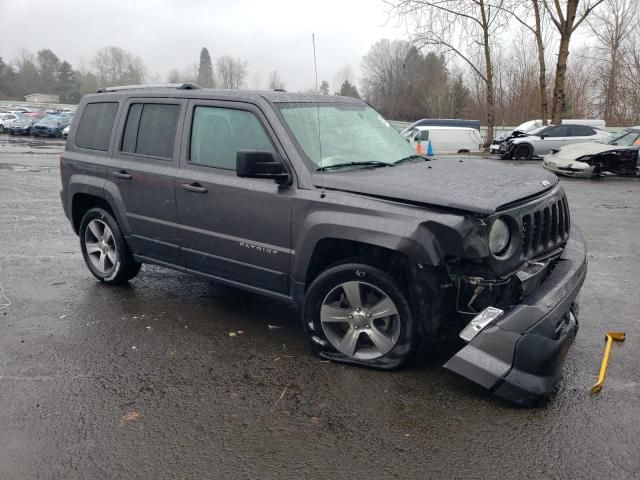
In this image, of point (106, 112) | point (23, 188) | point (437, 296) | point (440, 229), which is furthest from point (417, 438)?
point (23, 188)

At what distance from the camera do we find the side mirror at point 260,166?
394 cm

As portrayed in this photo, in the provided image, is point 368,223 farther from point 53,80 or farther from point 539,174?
point 53,80

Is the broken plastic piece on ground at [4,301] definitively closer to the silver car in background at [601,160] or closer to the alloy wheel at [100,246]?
the alloy wheel at [100,246]

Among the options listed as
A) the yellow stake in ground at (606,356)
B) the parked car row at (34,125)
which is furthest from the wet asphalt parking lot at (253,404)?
the parked car row at (34,125)

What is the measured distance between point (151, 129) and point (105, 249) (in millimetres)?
1461

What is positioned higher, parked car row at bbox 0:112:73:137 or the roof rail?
parked car row at bbox 0:112:73:137

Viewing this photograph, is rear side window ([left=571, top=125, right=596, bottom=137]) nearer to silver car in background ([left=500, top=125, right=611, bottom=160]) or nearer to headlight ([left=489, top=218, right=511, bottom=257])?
silver car in background ([left=500, top=125, right=611, bottom=160])

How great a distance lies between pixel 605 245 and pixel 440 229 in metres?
5.49

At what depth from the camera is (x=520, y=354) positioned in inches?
132

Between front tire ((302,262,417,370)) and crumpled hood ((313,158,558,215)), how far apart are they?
55 centimetres

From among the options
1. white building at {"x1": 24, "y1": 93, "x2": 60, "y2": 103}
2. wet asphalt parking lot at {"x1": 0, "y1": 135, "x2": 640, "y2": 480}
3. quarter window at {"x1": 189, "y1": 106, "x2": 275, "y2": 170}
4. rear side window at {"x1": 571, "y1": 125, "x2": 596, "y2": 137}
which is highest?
white building at {"x1": 24, "y1": 93, "x2": 60, "y2": 103}

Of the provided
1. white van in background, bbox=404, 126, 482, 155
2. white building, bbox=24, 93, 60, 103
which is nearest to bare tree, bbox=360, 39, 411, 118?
white van in background, bbox=404, 126, 482, 155

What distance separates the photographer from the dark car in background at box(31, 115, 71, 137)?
40125 mm

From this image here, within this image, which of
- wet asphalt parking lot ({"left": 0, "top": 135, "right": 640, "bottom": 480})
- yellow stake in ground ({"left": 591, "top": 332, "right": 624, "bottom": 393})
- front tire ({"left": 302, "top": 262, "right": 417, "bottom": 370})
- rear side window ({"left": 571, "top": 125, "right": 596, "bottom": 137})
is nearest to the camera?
wet asphalt parking lot ({"left": 0, "top": 135, "right": 640, "bottom": 480})
